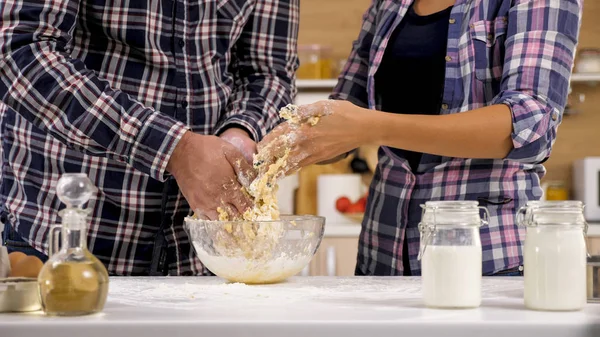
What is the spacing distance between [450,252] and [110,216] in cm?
86

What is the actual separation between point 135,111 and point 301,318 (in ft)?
2.28

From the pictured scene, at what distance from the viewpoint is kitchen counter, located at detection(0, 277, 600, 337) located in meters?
0.91

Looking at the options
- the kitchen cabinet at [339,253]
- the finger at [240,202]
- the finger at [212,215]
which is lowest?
the kitchen cabinet at [339,253]

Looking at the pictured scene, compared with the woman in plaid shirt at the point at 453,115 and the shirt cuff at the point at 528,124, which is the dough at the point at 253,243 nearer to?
the woman in plaid shirt at the point at 453,115

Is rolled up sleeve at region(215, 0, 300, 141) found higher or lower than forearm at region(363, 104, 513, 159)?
higher

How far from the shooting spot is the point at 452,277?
1027mm

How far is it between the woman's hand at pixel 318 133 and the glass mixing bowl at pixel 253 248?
0.43 ft

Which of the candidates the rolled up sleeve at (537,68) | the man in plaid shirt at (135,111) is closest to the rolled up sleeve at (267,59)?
the man in plaid shirt at (135,111)

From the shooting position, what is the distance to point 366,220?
1.81 meters

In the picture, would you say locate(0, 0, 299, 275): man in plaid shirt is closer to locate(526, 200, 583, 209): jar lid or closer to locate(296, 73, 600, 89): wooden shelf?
locate(526, 200, 583, 209): jar lid

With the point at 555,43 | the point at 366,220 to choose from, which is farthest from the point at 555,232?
the point at 366,220

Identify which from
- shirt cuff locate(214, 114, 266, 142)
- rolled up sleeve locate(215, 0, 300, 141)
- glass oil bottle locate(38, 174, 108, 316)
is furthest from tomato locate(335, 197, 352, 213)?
glass oil bottle locate(38, 174, 108, 316)

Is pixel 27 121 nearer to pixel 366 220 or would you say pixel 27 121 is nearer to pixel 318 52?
pixel 366 220

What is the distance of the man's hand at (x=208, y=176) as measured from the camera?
147 centimetres
